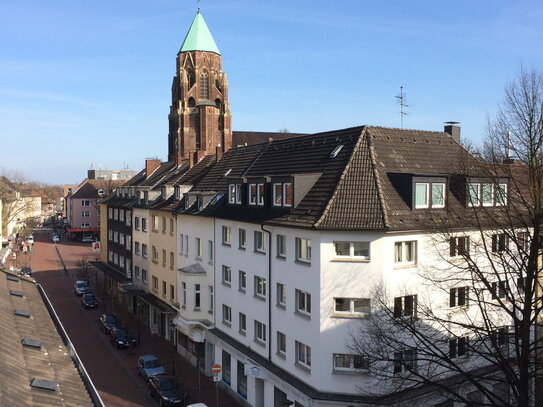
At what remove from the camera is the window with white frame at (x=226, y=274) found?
28641mm

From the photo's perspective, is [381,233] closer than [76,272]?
Yes

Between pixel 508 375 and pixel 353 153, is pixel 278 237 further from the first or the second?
pixel 508 375

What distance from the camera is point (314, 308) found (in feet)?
68.3

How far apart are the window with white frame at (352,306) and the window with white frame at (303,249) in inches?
85.7

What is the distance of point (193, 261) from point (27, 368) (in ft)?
69.1

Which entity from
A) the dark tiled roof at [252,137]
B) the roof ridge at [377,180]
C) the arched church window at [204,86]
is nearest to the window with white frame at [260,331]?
the roof ridge at [377,180]

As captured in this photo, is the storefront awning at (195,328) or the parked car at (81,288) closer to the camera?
the storefront awning at (195,328)

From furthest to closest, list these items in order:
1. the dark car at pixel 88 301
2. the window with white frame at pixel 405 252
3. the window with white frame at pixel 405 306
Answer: the dark car at pixel 88 301
the window with white frame at pixel 405 252
the window with white frame at pixel 405 306

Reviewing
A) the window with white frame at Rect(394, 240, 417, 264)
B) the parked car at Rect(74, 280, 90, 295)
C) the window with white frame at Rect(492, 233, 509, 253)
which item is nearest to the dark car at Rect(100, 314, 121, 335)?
the parked car at Rect(74, 280, 90, 295)

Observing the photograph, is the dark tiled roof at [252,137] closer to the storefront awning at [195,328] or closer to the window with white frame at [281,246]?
the storefront awning at [195,328]

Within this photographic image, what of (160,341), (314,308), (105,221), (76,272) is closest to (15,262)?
(76,272)

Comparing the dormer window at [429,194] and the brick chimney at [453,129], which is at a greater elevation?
the brick chimney at [453,129]

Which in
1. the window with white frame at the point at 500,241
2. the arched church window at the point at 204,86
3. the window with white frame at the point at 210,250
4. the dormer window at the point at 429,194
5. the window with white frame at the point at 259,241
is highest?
the arched church window at the point at 204,86

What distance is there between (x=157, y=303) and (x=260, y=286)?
15921 millimetres
